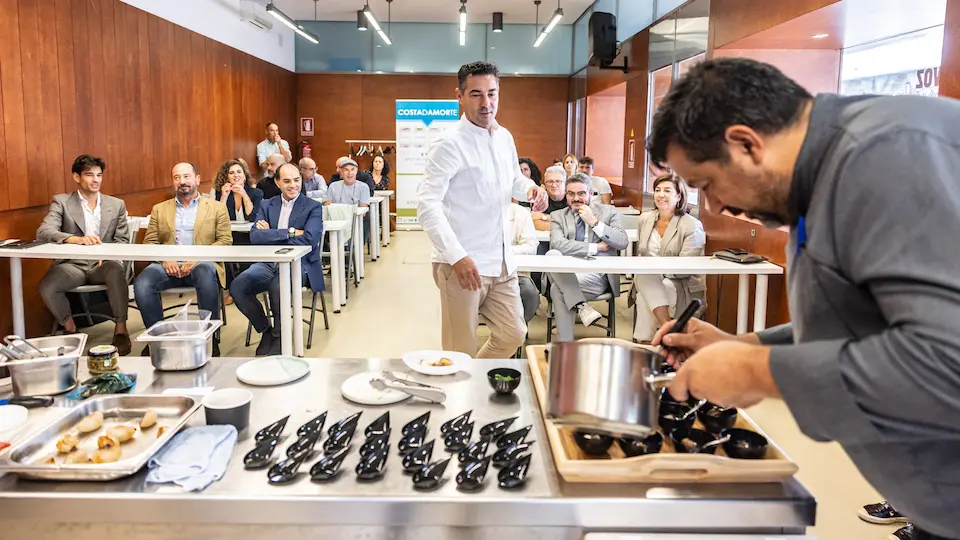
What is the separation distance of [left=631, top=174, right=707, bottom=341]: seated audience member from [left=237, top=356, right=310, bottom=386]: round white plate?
3023mm

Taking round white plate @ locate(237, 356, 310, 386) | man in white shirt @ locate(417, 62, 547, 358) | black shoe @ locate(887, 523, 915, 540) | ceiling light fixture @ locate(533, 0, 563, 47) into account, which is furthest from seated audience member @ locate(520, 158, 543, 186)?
round white plate @ locate(237, 356, 310, 386)

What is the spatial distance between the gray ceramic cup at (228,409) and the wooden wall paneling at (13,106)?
4.22 m

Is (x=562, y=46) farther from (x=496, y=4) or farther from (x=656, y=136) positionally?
(x=656, y=136)

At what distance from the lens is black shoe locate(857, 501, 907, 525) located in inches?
103

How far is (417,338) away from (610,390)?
4.00 m

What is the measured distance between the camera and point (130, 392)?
5.85ft

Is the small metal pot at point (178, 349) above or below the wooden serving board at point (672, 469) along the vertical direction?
above

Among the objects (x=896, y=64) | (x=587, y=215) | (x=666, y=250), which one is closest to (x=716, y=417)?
(x=587, y=215)

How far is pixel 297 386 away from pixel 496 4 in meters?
10.3

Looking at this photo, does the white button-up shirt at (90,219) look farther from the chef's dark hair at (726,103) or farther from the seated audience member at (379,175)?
the seated audience member at (379,175)

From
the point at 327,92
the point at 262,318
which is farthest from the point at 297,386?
the point at 327,92

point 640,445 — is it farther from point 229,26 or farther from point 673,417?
point 229,26

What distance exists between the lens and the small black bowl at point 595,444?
1392 millimetres

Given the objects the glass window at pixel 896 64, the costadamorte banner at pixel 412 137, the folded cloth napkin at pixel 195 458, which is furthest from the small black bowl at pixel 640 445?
the costadamorte banner at pixel 412 137
